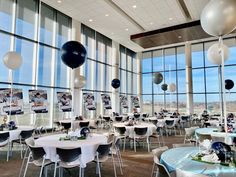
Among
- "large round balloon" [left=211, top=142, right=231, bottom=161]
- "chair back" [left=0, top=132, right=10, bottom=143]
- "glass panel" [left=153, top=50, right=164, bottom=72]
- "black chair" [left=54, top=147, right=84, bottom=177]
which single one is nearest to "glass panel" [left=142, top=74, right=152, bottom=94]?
"glass panel" [left=153, top=50, right=164, bottom=72]

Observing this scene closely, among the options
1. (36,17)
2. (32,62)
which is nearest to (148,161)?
(32,62)

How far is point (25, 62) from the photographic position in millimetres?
8703

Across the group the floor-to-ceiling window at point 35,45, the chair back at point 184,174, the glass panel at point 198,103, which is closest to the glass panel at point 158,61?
the glass panel at point 198,103

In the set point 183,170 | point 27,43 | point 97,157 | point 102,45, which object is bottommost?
point 97,157

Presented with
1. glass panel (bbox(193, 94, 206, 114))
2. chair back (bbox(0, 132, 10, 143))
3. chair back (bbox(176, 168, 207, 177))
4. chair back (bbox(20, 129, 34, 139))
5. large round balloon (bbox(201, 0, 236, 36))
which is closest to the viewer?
chair back (bbox(176, 168, 207, 177))

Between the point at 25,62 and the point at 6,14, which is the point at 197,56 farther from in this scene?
the point at 6,14

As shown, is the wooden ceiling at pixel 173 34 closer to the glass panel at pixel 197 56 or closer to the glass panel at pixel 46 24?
the glass panel at pixel 197 56

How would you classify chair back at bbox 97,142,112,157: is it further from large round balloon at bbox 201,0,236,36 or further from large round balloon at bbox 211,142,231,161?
large round balloon at bbox 201,0,236,36

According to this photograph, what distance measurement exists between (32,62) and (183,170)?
8657 mm

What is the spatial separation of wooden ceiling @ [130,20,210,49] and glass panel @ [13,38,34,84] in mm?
6045

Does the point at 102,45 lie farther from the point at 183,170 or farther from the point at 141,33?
the point at 183,170

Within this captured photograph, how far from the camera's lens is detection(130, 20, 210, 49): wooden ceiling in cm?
992

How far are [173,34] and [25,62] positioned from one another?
7.87 m

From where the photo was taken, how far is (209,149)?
2514mm
